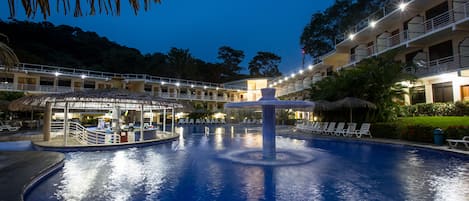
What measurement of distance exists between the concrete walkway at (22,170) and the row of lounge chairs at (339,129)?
534 inches

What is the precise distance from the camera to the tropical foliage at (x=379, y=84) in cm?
1421

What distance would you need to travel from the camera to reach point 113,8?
7.02 ft

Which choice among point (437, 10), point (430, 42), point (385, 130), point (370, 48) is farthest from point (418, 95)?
point (385, 130)

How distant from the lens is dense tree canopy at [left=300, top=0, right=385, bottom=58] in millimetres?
34844

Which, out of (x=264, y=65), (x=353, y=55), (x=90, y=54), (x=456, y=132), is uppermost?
(x=90, y=54)

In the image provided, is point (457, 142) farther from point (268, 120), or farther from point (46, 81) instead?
point (46, 81)

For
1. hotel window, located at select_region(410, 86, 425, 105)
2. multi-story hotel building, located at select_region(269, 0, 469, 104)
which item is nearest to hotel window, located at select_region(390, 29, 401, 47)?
multi-story hotel building, located at select_region(269, 0, 469, 104)

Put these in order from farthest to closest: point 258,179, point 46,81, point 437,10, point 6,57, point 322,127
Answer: point 46,81 < point 322,127 < point 437,10 < point 258,179 < point 6,57

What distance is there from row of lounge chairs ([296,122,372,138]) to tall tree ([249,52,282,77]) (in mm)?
45603

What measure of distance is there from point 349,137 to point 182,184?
37.8ft

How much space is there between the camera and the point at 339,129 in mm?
15578

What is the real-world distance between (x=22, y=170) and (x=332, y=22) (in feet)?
138

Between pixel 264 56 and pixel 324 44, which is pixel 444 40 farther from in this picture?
pixel 264 56

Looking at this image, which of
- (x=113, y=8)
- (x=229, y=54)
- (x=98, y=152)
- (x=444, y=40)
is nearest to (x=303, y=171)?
(x=113, y=8)
